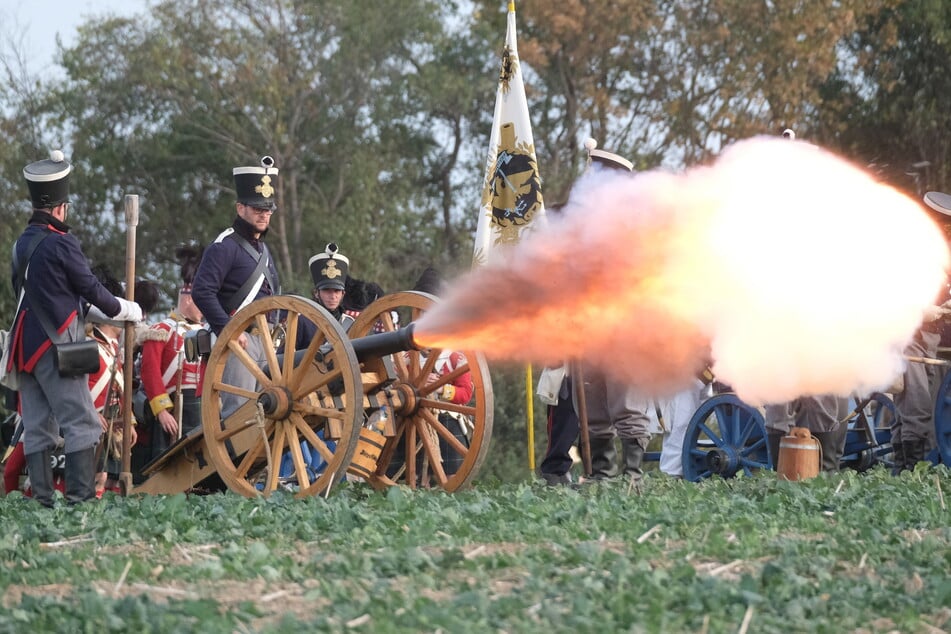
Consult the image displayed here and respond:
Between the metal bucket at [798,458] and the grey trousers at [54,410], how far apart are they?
3872 millimetres

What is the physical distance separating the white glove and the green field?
4.42 ft

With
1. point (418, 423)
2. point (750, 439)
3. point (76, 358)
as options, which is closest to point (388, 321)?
point (418, 423)

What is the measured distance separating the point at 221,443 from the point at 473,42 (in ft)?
67.2

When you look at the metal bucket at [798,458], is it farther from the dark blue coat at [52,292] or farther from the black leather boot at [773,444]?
the dark blue coat at [52,292]

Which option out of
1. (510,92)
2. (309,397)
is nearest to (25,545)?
(309,397)

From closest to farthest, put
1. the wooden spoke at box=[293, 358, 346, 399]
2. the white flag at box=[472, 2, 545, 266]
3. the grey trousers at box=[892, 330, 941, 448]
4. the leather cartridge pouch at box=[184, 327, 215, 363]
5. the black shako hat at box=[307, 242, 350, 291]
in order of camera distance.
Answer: the wooden spoke at box=[293, 358, 346, 399], the leather cartridge pouch at box=[184, 327, 215, 363], the grey trousers at box=[892, 330, 941, 448], the white flag at box=[472, 2, 545, 266], the black shako hat at box=[307, 242, 350, 291]

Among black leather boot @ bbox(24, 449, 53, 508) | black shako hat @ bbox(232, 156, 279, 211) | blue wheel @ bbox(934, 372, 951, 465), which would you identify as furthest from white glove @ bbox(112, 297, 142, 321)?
blue wheel @ bbox(934, 372, 951, 465)

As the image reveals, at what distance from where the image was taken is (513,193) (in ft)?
34.7

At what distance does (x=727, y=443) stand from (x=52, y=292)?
4657 mm

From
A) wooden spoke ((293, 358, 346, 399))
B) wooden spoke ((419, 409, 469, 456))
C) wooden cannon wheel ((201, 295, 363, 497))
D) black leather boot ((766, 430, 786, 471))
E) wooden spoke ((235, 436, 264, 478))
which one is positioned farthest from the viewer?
black leather boot ((766, 430, 786, 471))

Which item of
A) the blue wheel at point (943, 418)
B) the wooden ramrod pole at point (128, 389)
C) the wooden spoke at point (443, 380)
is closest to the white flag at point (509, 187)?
the wooden spoke at point (443, 380)

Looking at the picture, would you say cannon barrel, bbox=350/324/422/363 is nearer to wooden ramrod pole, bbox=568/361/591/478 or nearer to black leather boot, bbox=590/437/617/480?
wooden ramrod pole, bbox=568/361/591/478

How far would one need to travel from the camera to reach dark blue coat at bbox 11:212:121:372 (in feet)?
25.4

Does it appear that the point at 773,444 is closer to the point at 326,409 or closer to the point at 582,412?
the point at 582,412
